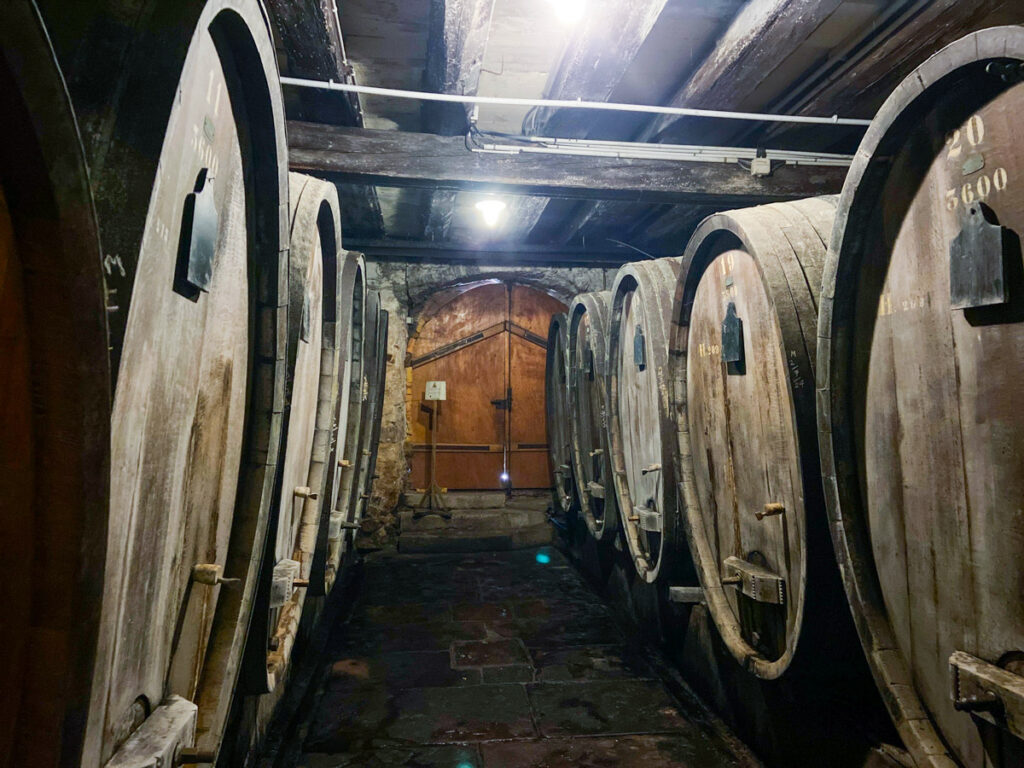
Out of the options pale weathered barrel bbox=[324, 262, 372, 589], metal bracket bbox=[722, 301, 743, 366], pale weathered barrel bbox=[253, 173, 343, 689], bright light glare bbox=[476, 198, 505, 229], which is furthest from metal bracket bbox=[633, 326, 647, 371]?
bright light glare bbox=[476, 198, 505, 229]

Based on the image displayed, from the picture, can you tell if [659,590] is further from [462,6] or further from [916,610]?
[462,6]

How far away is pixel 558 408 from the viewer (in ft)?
22.4

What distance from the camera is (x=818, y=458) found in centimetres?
186

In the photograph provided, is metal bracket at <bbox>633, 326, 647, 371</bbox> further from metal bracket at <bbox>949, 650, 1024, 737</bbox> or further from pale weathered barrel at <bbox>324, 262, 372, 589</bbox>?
metal bracket at <bbox>949, 650, 1024, 737</bbox>

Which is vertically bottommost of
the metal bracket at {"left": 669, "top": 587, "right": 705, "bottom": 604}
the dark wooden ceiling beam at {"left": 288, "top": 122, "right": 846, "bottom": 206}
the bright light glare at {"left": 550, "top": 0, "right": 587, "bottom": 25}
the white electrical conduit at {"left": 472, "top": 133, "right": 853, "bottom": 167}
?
the metal bracket at {"left": 669, "top": 587, "right": 705, "bottom": 604}

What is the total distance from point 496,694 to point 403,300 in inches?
210

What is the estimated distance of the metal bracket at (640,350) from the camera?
3.44 metres

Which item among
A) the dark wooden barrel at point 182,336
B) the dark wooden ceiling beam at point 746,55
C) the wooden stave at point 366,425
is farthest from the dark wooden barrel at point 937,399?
the wooden stave at point 366,425

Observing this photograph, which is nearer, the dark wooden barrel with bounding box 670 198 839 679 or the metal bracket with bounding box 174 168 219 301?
the metal bracket with bounding box 174 168 219 301

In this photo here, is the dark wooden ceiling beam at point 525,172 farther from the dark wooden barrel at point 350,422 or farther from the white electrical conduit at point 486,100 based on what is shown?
the dark wooden barrel at point 350,422

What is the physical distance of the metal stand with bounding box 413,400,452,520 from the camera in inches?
293

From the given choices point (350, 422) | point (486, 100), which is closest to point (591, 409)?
point (350, 422)

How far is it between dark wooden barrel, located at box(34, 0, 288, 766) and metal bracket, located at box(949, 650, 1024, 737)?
4.78 ft

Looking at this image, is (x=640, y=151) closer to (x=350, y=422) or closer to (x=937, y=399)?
(x=350, y=422)
